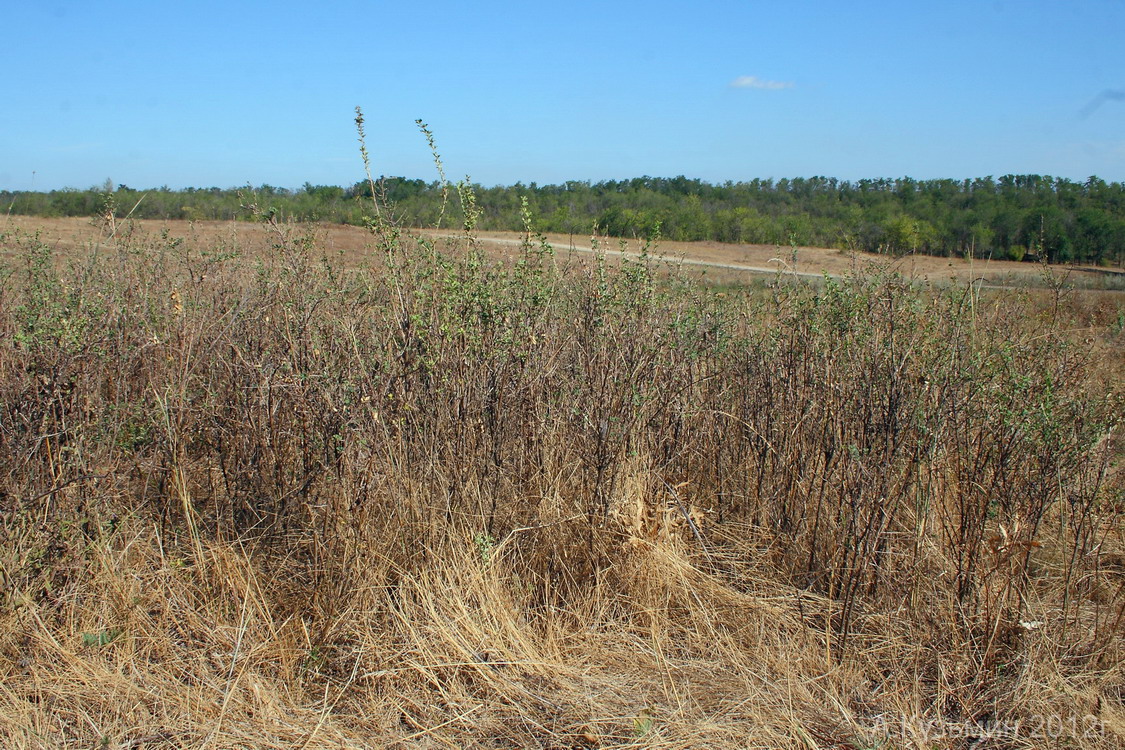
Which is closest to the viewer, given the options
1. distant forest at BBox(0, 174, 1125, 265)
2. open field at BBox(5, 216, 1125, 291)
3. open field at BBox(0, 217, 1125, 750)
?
open field at BBox(0, 217, 1125, 750)

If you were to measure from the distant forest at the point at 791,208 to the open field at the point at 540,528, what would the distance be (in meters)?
0.75

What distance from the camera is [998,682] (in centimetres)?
267

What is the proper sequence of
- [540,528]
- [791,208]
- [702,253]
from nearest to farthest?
[540,528], [702,253], [791,208]

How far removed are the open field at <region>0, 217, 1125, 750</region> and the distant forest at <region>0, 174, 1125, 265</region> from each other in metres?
0.75

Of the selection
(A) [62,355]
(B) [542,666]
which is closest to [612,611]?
(B) [542,666]

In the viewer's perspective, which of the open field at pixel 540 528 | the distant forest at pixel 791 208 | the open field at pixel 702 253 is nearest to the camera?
the open field at pixel 540 528

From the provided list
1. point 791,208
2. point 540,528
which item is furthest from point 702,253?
point 540,528

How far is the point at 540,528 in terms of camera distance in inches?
129

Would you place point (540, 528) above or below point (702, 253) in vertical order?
below

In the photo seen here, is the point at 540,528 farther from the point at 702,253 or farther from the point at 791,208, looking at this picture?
the point at 791,208

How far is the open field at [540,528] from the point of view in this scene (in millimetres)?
2568

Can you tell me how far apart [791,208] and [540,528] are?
41.2m

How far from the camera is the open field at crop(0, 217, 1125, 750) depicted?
2568 mm

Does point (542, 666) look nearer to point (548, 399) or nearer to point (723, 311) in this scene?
point (548, 399)
